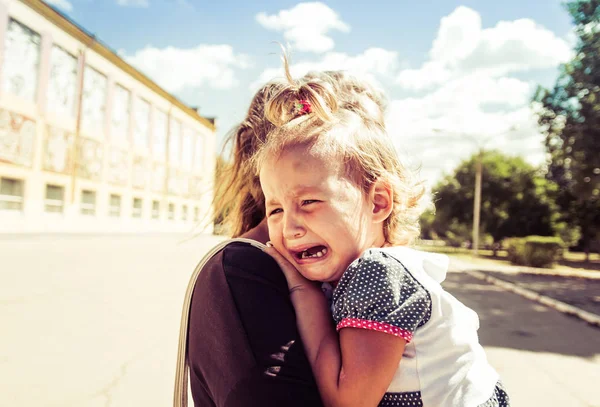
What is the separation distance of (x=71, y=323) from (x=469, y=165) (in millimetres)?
52161

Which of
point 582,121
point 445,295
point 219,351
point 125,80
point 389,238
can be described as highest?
point 125,80

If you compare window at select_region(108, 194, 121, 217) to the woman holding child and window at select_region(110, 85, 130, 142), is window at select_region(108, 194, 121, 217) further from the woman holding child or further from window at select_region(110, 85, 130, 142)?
Answer: the woman holding child

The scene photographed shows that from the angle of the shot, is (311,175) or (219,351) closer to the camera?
(219,351)

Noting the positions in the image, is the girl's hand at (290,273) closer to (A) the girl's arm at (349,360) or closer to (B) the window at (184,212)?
(A) the girl's arm at (349,360)

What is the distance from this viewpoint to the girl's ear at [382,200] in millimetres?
1518

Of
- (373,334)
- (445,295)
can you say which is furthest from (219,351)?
(445,295)

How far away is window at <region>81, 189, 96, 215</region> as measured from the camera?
30953 mm

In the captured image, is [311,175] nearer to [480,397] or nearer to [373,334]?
[373,334]

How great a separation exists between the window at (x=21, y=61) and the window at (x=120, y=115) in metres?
8.09

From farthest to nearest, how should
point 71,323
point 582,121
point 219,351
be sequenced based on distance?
point 582,121 → point 71,323 → point 219,351

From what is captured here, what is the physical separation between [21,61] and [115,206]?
12.7m

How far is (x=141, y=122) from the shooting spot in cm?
3809

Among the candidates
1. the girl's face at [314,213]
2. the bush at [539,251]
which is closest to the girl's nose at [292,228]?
the girl's face at [314,213]

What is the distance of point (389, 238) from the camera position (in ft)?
5.35
